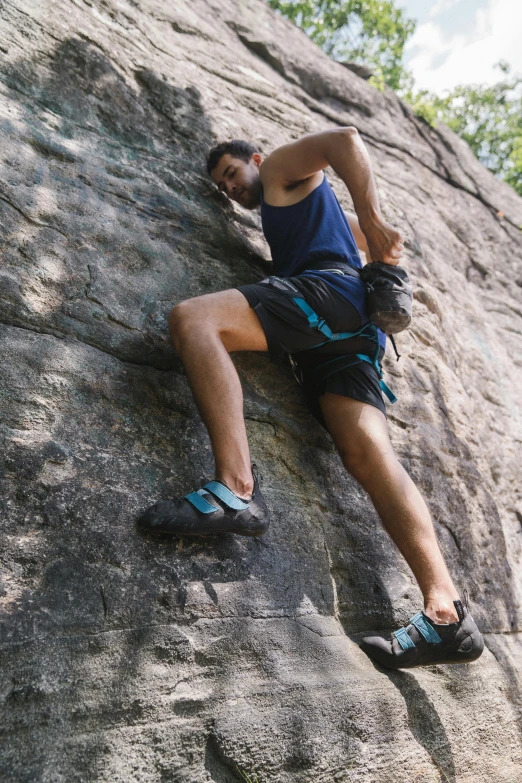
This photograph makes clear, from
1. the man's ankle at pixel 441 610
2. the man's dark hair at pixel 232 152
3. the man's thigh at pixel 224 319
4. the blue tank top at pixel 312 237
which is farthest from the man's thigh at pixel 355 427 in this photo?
the man's dark hair at pixel 232 152

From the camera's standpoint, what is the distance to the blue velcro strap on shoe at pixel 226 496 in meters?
2.19

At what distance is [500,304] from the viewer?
19.6 ft

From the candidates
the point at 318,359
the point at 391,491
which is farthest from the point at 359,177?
the point at 391,491

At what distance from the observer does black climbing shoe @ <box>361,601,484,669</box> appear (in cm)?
238

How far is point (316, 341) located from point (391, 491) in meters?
0.74

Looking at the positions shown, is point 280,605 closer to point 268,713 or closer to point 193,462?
point 268,713

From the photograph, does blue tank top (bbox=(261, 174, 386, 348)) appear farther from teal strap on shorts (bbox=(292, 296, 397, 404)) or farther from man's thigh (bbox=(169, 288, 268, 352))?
man's thigh (bbox=(169, 288, 268, 352))

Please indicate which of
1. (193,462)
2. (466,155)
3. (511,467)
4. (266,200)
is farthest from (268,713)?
(466,155)

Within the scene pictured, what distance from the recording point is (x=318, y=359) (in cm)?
296

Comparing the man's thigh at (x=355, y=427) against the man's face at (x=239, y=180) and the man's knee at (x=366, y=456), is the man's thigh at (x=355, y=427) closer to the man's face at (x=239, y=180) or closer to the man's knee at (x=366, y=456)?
the man's knee at (x=366, y=456)

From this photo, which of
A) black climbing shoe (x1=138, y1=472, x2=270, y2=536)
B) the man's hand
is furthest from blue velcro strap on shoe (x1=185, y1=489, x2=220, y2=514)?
the man's hand

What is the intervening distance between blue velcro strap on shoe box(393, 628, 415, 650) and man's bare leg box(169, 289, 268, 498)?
0.83 m

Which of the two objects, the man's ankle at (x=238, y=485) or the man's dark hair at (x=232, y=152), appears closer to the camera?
the man's ankle at (x=238, y=485)

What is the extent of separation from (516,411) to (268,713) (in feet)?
12.3
